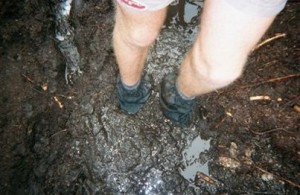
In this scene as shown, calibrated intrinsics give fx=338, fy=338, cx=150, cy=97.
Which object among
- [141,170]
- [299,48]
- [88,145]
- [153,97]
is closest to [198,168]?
[141,170]

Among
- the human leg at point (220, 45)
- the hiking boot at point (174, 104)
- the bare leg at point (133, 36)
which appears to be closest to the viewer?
the human leg at point (220, 45)

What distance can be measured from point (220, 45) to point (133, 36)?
385 mm

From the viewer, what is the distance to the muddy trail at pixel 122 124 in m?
1.80

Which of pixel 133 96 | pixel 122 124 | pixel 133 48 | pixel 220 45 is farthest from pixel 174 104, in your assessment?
pixel 220 45

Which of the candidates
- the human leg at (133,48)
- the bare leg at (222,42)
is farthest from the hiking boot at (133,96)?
the bare leg at (222,42)

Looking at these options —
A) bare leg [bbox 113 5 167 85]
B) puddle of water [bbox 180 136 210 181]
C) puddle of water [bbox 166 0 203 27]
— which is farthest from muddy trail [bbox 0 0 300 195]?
bare leg [bbox 113 5 167 85]

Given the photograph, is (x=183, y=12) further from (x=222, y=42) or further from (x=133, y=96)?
(x=222, y=42)

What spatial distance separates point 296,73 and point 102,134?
1186 millimetres

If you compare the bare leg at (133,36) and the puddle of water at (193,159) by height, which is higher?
the bare leg at (133,36)

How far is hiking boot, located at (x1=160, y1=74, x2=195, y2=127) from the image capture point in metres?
1.80

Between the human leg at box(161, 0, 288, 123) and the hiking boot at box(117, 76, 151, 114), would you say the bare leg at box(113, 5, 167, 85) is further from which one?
the human leg at box(161, 0, 288, 123)

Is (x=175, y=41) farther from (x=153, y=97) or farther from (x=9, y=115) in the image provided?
(x=9, y=115)

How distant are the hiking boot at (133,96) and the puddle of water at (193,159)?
37 cm

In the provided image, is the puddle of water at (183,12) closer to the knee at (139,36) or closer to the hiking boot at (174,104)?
the hiking boot at (174,104)
